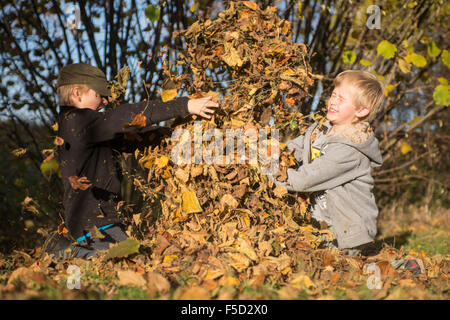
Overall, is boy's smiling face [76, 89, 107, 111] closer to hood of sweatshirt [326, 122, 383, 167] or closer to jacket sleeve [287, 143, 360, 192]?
jacket sleeve [287, 143, 360, 192]

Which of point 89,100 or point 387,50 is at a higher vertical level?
point 387,50

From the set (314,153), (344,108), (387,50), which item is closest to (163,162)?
(314,153)

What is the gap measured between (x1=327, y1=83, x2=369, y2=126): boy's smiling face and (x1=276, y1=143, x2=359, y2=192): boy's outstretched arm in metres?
0.22

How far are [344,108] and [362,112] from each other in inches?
5.1

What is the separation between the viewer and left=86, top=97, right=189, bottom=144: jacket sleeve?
2.31 m

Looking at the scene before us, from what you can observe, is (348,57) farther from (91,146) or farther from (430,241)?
(91,146)

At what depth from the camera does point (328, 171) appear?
2.48 meters

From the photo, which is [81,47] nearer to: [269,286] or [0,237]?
[0,237]

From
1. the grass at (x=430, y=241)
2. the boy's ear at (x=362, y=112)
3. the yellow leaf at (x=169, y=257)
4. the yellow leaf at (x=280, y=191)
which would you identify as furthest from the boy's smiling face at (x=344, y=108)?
the grass at (x=430, y=241)

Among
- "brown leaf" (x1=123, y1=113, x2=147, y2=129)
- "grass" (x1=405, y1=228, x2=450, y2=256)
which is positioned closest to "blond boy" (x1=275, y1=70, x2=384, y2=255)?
"brown leaf" (x1=123, y1=113, x2=147, y2=129)

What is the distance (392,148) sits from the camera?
5.07m

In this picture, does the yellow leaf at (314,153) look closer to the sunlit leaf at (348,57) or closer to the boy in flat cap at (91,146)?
the boy in flat cap at (91,146)
